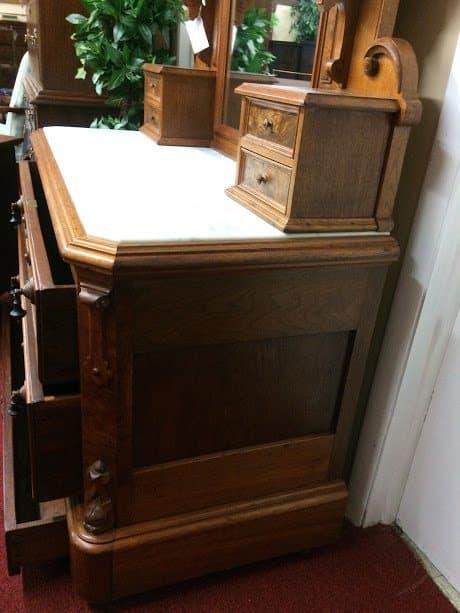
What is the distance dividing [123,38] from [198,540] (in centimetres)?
139

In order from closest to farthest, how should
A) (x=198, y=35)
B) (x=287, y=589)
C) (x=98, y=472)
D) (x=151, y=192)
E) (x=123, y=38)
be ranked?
1. (x=98, y=472)
2. (x=151, y=192)
3. (x=287, y=589)
4. (x=198, y=35)
5. (x=123, y=38)

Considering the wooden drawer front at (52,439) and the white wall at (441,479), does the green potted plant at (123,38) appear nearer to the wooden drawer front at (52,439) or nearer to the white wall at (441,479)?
the wooden drawer front at (52,439)

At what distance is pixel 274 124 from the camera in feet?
2.96

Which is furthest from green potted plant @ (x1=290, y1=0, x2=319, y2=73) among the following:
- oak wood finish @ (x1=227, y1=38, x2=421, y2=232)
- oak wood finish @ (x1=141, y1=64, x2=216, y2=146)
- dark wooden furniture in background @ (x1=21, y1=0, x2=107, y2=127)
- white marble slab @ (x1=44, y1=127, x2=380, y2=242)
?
dark wooden furniture in background @ (x1=21, y1=0, x2=107, y2=127)

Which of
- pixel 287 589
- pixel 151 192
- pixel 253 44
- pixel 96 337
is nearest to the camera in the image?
pixel 96 337

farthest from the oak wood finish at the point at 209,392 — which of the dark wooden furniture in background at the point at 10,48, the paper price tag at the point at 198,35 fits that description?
the dark wooden furniture in background at the point at 10,48

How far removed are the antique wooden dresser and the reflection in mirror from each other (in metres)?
0.07

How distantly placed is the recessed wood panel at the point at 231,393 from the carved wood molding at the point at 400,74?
40cm

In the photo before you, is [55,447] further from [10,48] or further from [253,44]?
[10,48]

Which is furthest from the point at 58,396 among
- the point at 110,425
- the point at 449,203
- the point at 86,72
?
the point at 86,72

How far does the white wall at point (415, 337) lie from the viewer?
37.7 inches

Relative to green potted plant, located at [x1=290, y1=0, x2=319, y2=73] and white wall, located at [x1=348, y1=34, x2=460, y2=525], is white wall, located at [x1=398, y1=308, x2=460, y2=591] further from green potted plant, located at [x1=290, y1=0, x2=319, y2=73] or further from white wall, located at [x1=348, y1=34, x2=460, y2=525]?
green potted plant, located at [x1=290, y1=0, x2=319, y2=73]

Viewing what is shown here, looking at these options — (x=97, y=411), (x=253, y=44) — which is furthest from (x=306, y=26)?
(x=97, y=411)

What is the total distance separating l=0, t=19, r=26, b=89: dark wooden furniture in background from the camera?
393cm
